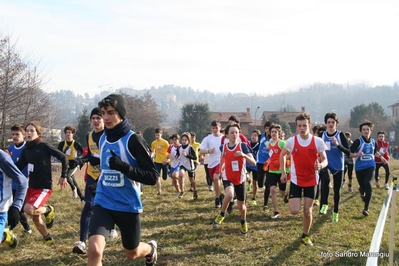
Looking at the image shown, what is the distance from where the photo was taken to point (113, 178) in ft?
13.9

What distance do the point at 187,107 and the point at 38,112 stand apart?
37420 millimetres

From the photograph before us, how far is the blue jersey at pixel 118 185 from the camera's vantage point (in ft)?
13.8

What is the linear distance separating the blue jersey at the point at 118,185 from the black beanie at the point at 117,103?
0.24 m

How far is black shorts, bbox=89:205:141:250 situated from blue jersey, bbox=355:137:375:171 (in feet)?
22.1

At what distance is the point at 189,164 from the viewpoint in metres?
12.1

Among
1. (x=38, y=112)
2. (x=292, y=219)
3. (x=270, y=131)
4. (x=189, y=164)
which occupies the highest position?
(x=38, y=112)

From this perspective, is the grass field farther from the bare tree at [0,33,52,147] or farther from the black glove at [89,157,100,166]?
the bare tree at [0,33,52,147]

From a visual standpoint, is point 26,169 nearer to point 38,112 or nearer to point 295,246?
point 295,246

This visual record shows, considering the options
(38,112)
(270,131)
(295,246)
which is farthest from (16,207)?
(38,112)

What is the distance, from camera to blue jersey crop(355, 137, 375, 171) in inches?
364

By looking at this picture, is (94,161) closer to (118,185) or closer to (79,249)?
(79,249)

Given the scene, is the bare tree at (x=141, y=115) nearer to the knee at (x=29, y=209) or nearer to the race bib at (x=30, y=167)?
the race bib at (x=30, y=167)

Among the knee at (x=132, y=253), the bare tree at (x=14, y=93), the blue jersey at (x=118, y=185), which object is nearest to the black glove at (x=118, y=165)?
the blue jersey at (x=118, y=185)

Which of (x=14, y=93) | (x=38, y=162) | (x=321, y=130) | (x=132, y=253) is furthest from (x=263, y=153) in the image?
(x=14, y=93)
